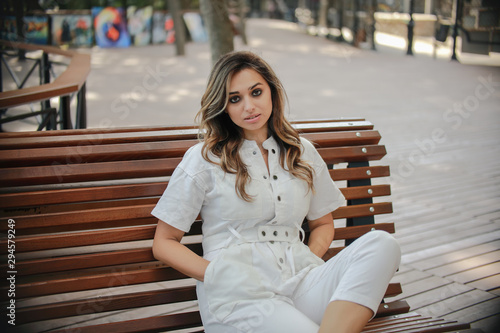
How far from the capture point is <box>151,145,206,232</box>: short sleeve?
227cm

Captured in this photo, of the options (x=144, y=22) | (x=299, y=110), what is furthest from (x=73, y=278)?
(x=144, y=22)

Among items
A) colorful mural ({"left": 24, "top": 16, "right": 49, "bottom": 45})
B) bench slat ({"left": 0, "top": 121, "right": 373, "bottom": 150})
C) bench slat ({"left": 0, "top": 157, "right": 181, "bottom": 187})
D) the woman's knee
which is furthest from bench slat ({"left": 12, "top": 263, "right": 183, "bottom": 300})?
colorful mural ({"left": 24, "top": 16, "right": 49, "bottom": 45})

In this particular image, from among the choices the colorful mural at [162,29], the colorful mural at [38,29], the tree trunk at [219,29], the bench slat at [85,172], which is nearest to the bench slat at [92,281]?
the bench slat at [85,172]

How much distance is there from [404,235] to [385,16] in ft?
83.3

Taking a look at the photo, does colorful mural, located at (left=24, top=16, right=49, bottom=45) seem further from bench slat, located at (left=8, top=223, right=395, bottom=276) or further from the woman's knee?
the woman's knee

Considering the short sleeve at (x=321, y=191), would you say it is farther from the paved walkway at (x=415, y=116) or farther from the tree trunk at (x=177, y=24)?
the tree trunk at (x=177, y=24)

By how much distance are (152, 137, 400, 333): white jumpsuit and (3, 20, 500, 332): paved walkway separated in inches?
43.6

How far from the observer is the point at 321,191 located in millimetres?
2553

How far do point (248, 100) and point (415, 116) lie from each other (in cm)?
761

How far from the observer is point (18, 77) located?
309 inches

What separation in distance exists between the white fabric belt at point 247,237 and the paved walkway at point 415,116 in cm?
124

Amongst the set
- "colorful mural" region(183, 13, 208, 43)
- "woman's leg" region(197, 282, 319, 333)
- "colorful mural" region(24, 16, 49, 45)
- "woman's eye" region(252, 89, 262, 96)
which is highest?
"woman's eye" region(252, 89, 262, 96)

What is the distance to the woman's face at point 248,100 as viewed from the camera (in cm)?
238

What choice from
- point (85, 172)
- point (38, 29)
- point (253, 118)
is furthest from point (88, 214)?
point (38, 29)
